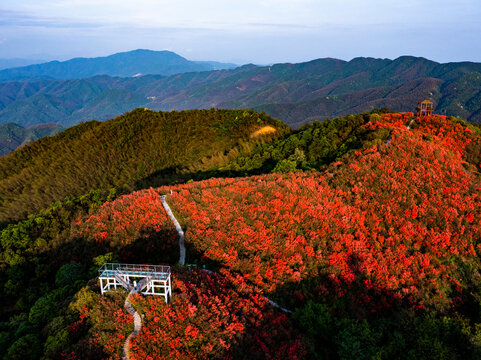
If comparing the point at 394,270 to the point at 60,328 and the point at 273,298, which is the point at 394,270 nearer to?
the point at 273,298

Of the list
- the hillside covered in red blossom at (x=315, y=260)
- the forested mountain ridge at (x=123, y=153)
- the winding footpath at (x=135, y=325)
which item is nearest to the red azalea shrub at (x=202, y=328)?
the hillside covered in red blossom at (x=315, y=260)

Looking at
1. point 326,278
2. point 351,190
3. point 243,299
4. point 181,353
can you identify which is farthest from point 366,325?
point 351,190

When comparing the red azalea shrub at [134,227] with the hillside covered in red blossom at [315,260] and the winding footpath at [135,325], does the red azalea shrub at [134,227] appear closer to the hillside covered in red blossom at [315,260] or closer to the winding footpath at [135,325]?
the hillside covered in red blossom at [315,260]

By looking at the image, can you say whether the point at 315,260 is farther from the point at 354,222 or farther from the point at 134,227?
the point at 134,227

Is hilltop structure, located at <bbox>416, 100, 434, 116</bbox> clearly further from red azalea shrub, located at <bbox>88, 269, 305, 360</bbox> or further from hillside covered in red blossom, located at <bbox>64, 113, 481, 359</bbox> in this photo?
red azalea shrub, located at <bbox>88, 269, 305, 360</bbox>

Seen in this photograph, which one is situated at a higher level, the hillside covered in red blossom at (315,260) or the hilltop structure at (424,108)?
the hilltop structure at (424,108)

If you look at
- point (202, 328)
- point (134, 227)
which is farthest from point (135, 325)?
point (134, 227)

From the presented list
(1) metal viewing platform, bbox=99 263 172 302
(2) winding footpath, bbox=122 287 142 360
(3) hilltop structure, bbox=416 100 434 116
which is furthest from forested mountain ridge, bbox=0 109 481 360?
(3) hilltop structure, bbox=416 100 434 116
